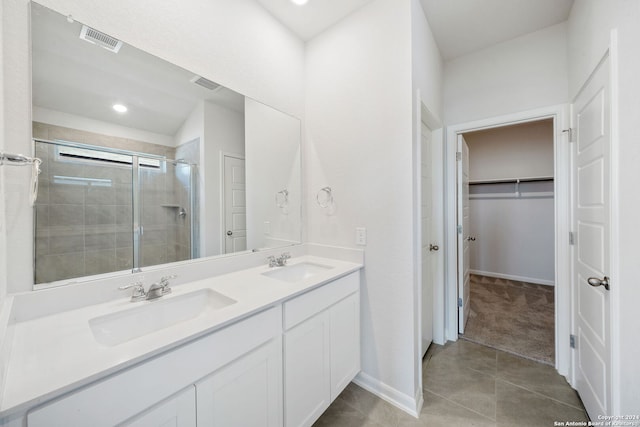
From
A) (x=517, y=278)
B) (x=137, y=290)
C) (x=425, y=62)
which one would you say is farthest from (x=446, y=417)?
(x=517, y=278)

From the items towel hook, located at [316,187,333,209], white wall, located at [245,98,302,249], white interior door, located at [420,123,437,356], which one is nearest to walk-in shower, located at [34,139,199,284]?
white wall, located at [245,98,302,249]

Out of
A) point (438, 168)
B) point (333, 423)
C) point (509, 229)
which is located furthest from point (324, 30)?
point (509, 229)

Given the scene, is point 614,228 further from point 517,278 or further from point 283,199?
point 517,278

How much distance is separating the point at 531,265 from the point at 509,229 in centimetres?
65

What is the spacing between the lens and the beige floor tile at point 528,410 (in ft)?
4.82

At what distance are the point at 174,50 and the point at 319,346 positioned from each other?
1.83 meters

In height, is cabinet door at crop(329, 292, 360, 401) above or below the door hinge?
below

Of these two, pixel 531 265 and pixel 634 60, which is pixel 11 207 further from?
pixel 531 265

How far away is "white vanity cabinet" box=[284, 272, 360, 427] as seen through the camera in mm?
1199

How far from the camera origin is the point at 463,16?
1.88 metres

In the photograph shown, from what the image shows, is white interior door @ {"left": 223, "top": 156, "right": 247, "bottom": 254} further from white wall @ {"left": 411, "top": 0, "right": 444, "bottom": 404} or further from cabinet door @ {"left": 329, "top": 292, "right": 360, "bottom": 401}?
white wall @ {"left": 411, "top": 0, "right": 444, "bottom": 404}

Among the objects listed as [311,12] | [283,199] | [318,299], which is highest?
[311,12]

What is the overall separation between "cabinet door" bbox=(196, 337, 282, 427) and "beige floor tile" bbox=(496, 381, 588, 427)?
4.68 feet

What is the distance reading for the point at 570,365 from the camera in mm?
1802
